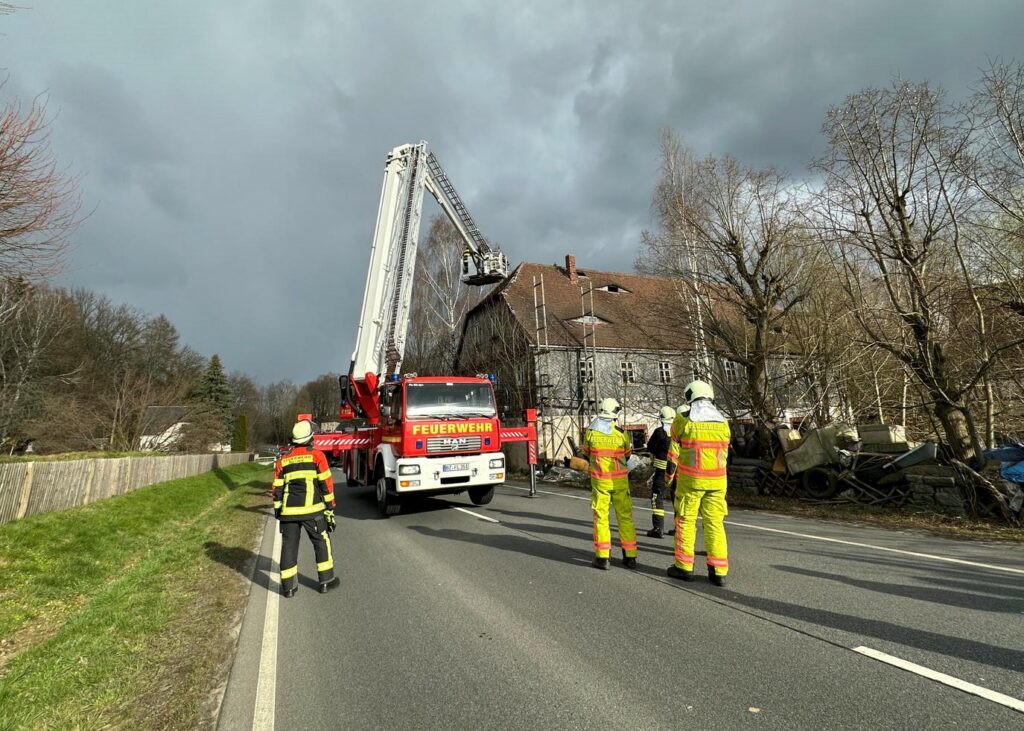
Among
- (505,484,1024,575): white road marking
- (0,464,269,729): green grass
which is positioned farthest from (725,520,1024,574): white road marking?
(0,464,269,729): green grass

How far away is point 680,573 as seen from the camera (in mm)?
5426

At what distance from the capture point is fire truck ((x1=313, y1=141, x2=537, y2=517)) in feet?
33.4

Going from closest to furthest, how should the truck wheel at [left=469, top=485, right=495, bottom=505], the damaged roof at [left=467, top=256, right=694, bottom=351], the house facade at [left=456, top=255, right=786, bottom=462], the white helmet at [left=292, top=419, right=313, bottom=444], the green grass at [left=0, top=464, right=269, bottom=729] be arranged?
the green grass at [left=0, top=464, right=269, bottom=729]
the white helmet at [left=292, top=419, right=313, bottom=444]
the truck wheel at [left=469, top=485, right=495, bottom=505]
the house facade at [left=456, top=255, right=786, bottom=462]
the damaged roof at [left=467, top=256, right=694, bottom=351]

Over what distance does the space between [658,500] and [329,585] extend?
4.90 metres

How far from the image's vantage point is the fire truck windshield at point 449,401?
10.5m

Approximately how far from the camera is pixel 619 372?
27797 millimetres

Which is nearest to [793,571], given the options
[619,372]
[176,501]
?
[176,501]

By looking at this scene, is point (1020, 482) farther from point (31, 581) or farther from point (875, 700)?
point (31, 581)

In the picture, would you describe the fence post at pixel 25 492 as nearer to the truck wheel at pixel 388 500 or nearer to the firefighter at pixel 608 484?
the truck wheel at pixel 388 500

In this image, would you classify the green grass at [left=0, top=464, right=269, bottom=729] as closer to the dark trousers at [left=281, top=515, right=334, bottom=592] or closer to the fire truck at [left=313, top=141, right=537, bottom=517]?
the dark trousers at [left=281, top=515, right=334, bottom=592]

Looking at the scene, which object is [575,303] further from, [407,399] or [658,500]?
[658,500]

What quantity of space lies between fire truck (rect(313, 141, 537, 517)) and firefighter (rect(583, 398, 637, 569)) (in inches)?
175

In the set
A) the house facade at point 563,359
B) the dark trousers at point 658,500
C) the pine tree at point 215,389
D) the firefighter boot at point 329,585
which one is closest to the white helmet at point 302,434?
the firefighter boot at point 329,585

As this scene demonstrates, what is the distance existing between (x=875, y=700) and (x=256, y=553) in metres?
7.95
